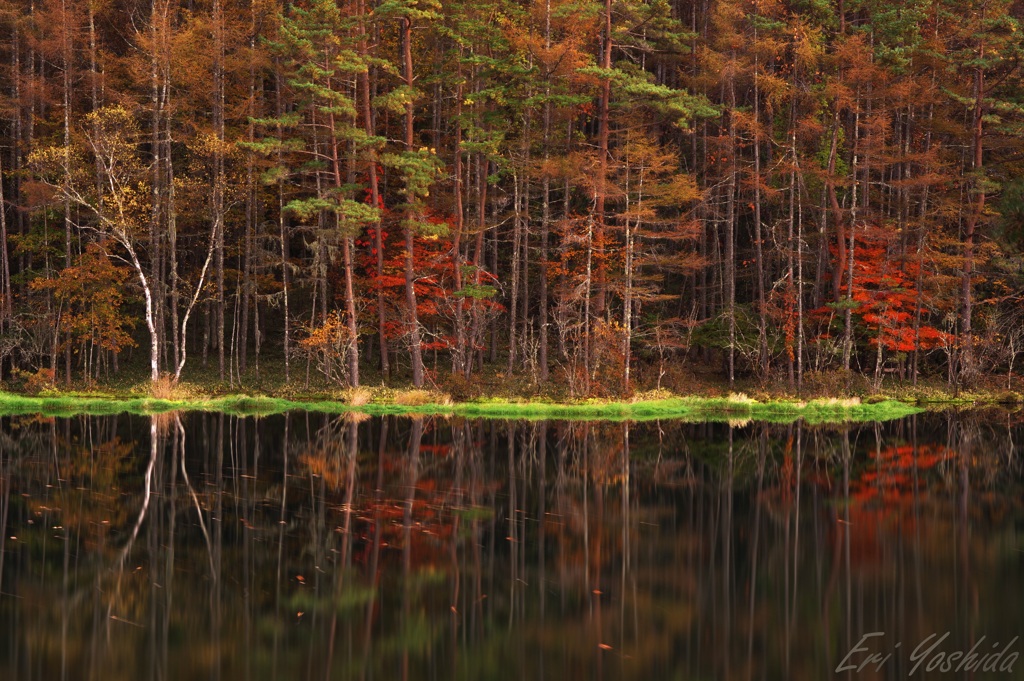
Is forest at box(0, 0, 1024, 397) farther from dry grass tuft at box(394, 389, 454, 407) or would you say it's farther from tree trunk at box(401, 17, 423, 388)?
dry grass tuft at box(394, 389, 454, 407)

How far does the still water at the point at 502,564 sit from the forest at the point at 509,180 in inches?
575

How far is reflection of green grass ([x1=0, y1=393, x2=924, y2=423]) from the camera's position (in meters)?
30.4

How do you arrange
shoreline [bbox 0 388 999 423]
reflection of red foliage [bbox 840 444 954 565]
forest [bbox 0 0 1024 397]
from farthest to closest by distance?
forest [bbox 0 0 1024 397]
shoreline [bbox 0 388 999 423]
reflection of red foliage [bbox 840 444 954 565]

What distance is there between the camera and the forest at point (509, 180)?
3622cm

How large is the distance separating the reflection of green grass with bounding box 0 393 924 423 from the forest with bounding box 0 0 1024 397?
85.1 inches

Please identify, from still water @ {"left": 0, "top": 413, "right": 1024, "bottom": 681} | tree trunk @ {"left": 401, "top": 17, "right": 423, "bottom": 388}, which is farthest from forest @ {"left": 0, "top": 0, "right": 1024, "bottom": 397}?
still water @ {"left": 0, "top": 413, "right": 1024, "bottom": 681}

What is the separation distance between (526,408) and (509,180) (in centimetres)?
1784

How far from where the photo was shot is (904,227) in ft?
137

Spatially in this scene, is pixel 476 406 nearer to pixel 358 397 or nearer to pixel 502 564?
pixel 358 397

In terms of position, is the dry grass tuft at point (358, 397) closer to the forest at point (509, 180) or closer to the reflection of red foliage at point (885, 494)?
the forest at point (509, 180)

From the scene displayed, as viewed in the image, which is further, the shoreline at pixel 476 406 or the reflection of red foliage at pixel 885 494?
the shoreline at pixel 476 406

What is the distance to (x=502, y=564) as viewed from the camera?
1166cm

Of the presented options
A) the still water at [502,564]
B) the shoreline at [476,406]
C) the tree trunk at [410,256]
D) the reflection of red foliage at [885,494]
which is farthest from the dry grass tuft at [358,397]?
the reflection of red foliage at [885,494]

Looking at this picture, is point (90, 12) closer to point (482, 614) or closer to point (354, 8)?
point (354, 8)
